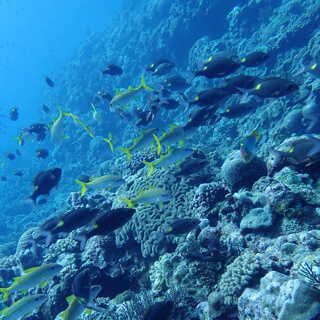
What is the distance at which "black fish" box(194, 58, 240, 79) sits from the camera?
5.51 meters

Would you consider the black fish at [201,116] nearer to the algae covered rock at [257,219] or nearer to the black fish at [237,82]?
A: the black fish at [237,82]

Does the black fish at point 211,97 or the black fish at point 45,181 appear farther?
the black fish at point 211,97

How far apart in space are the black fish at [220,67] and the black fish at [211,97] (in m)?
0.48

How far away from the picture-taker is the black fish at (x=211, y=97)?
215 inches

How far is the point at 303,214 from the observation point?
3.84m

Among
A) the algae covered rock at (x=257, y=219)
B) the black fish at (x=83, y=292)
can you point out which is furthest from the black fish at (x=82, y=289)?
the algae covered rock at (x=257, y=219)

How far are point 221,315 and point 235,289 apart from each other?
41cm

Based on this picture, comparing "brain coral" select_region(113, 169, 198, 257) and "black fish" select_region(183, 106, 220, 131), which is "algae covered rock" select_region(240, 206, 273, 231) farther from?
"black fish" select_region(183, 106, 220, 131)

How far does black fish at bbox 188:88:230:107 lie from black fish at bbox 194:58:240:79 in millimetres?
476

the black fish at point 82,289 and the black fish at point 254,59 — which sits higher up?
the black fish at point 254,59

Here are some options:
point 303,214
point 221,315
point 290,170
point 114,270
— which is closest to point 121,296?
point 114,270

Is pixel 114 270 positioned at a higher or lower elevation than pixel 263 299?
higher

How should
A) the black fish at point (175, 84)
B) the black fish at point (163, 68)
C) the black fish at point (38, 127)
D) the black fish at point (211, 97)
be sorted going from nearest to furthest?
the black fish at point (211, 97), the black fish at point (175, 84), the black fish at point (163, 68), the black fish at point (38, 127)

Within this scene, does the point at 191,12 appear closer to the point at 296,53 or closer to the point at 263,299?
the point at 296,53
